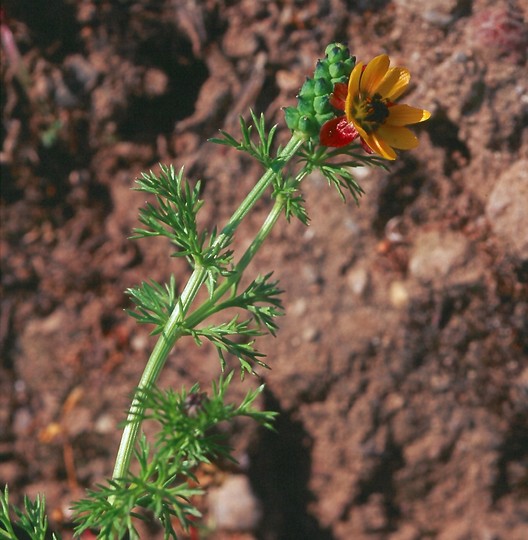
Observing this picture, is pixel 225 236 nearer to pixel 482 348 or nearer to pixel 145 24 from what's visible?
pixel 482 348

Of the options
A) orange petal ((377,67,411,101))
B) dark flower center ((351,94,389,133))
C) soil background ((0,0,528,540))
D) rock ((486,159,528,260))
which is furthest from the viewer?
soil background ((0,0,528,540))

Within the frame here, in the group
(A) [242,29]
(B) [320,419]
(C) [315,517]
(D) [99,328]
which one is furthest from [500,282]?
(D) [99,328]

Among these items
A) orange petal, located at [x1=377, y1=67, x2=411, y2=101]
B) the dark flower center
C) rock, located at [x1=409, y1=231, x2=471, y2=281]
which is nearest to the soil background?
rock, located at [x1=409, y1=231, x2=471, y2=281]

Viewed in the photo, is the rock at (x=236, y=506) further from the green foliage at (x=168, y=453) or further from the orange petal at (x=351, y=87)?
the orange petal at (x=351, y=87)

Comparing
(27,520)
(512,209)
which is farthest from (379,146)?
(27,520)

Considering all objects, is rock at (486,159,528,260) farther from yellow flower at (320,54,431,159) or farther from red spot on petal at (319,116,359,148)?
red spot on petal at (319,116,359,148)
